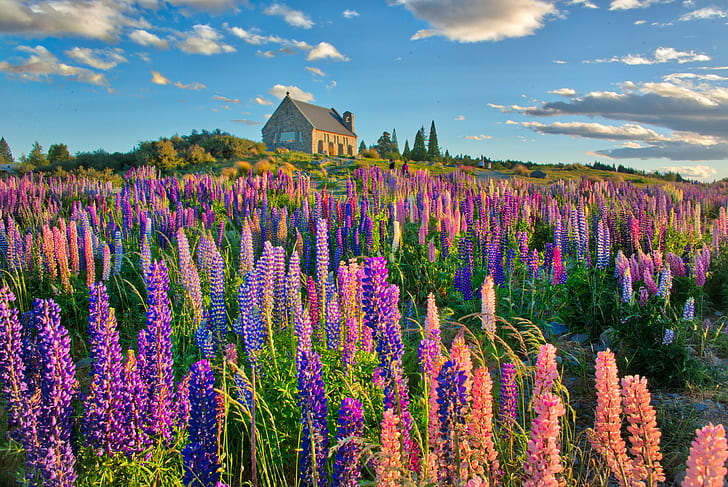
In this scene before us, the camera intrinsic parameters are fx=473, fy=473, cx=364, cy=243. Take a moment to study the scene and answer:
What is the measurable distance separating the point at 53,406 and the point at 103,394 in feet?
0.81

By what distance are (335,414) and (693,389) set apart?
3.07 m

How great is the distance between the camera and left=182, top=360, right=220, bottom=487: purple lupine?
7.16ft

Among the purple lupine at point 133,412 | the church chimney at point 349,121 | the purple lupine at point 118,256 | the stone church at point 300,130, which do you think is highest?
the church chimney at point 349,121

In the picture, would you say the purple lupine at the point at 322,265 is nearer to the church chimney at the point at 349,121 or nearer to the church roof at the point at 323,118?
the church roof at the point at 323,118

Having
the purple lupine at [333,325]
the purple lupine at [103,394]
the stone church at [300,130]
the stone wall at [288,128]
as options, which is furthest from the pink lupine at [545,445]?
the stone wall at [288,128]

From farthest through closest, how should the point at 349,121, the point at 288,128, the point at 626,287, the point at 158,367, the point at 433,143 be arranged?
1. the point at 433,143
2. the point at 349,121
3. the point at 288,128
4. the point at 626,287
5. the point at 158,367

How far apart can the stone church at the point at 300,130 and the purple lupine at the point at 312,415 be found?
55.3 m

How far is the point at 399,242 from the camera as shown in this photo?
22.5ft

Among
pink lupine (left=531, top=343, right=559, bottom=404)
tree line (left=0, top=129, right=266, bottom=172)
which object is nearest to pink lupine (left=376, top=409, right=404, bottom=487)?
pink lupine (left=531, top=343, right=559, bottom=404)

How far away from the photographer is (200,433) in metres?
2.21

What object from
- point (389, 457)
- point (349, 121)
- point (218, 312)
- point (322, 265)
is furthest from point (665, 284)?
point (349, 121)

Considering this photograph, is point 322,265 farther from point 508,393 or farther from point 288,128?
point 288,128

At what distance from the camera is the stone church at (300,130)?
58.4m

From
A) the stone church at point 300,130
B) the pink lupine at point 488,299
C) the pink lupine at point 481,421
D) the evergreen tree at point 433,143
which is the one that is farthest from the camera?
the evergreen tree at point 433,143
